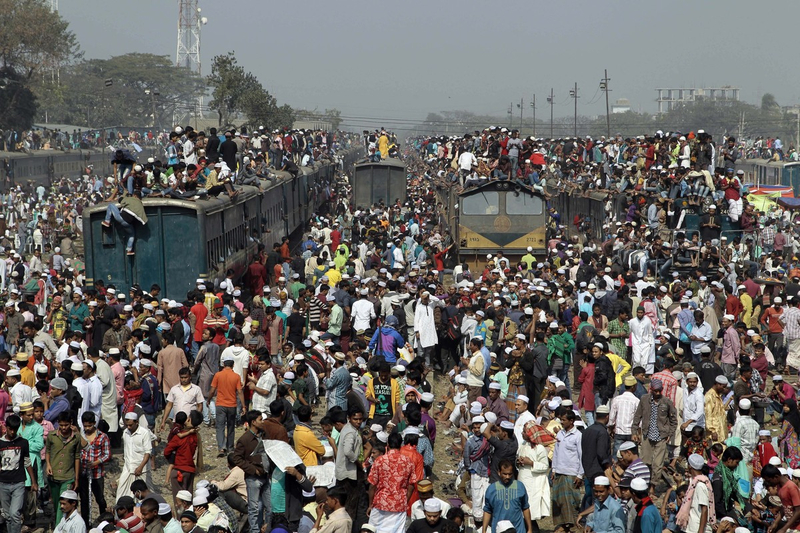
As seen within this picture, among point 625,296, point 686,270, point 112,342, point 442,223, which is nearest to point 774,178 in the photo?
point 442,223

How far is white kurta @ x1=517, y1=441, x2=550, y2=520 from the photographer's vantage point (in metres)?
9.91

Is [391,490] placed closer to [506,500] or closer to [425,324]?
[506,500]

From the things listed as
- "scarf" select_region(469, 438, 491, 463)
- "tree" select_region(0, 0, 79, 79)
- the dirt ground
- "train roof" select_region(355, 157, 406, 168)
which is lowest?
the dirt ground

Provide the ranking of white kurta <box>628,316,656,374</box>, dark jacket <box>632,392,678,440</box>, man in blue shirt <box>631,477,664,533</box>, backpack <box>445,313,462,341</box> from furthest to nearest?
backpack <box>445,313,462,341</box>
white kurta <box>628,316,656,374</box>
dark jacket <box>632,392,678,440</box>
man in blue shirt <box>631,477,664,533</box>

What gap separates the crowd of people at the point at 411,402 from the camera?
911 cm

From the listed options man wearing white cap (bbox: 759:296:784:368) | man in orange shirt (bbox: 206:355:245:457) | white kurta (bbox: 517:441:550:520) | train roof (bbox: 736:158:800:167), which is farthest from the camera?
train roof (bbox: 736:158:800:167)

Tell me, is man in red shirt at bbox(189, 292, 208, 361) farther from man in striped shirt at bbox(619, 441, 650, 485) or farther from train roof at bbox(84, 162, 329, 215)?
man in striped shirt at bbox(619, 441, 650, 485)

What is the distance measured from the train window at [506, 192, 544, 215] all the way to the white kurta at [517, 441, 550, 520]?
54.3 ft

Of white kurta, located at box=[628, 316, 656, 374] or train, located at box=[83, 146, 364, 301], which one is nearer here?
white kurta, located at box=[628, 316, 656, 374]

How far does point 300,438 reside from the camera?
9961 mm

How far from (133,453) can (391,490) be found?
2.69 meters

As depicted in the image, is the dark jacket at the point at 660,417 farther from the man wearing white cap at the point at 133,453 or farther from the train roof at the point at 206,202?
the train roof at the point at 206,202

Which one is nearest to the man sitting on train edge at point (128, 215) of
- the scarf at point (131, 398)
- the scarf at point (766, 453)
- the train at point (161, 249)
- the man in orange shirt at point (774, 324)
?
the train at point (161, 249)

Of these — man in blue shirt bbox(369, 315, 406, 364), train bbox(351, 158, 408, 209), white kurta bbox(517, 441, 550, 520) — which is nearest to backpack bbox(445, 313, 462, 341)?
man in blue shirt bbox(369, 315, 406, 364)
